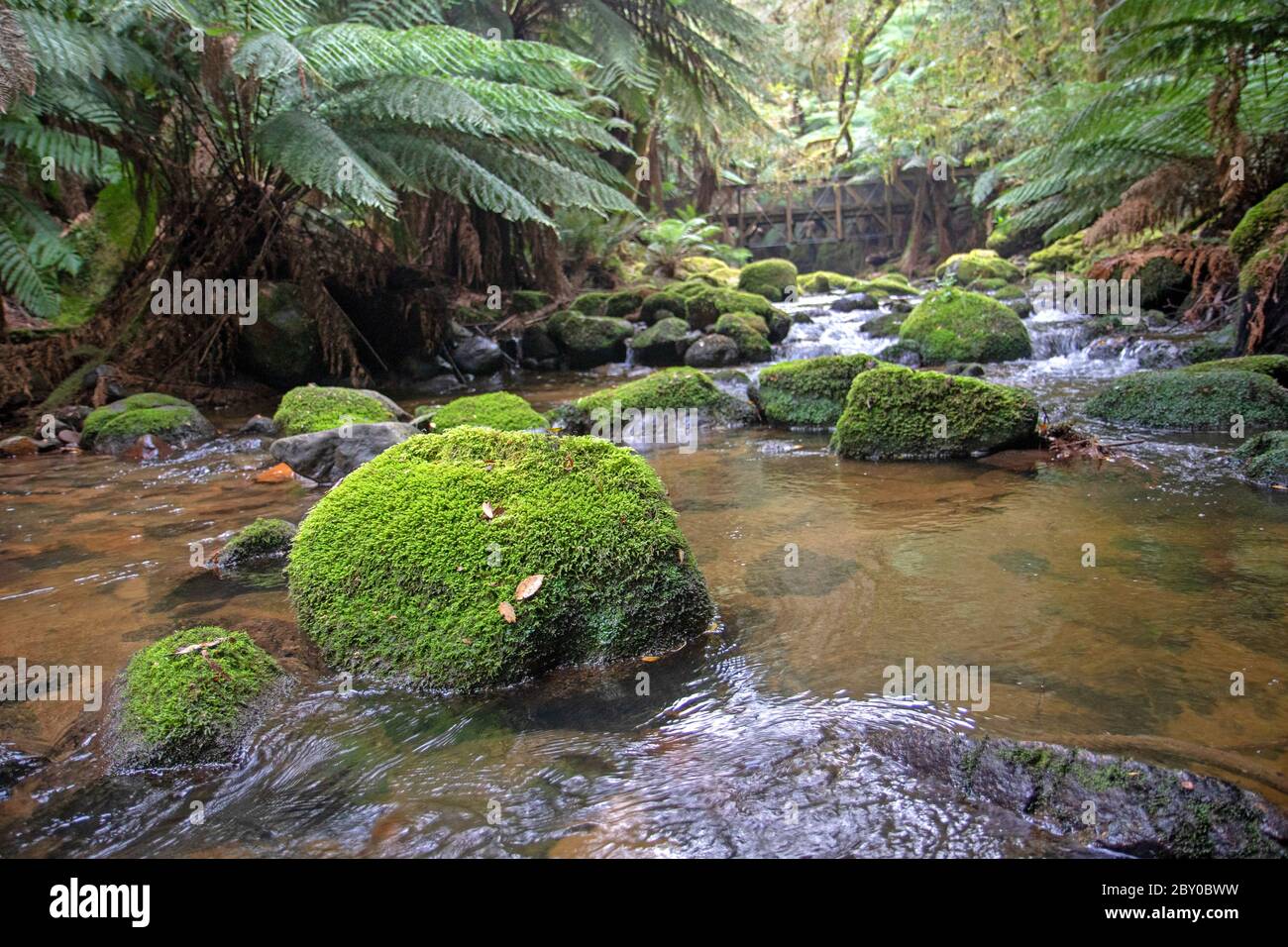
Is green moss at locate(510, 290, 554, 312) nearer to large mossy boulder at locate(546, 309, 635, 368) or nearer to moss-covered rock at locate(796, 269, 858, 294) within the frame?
large mossy boulder at locate(546, 309, 635, 368)

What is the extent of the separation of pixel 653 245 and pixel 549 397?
7.72 m

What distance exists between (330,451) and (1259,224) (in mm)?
7575

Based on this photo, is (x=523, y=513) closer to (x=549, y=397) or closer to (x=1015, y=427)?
(x=1015, y=427)

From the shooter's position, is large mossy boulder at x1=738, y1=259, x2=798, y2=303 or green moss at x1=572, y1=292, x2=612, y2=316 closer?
green moss at x1=572, y1=292, x2=612, y2=316

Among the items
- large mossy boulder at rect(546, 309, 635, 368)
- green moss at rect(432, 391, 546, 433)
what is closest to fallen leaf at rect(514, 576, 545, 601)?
green moss at rect(432, 391, 546, 433)

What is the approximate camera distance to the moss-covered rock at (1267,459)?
3.91 meters

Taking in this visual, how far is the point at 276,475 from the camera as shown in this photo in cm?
487

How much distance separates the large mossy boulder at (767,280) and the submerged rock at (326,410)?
32.4ft

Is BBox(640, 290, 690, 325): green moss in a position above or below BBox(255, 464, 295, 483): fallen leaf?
above

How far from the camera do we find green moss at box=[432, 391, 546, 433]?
5754 mm

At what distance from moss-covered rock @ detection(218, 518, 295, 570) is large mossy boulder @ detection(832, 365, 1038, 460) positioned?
329 cm

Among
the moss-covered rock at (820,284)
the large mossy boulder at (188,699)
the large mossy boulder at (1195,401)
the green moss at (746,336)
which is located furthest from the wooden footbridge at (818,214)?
the large mossy boulder at (188,699)
